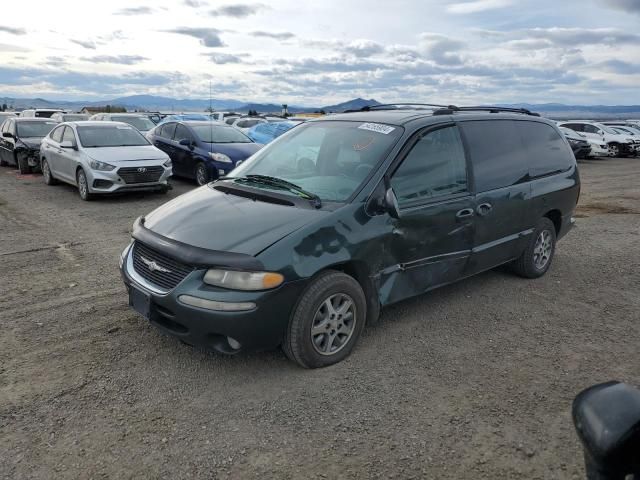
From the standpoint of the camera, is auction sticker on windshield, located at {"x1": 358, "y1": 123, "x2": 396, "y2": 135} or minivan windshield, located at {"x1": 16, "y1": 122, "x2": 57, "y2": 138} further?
minivan windshield, located at {"x1": 16, "y1": 122, "x2": 57, "y2": 138}

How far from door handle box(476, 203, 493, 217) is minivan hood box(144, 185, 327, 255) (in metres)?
1.67

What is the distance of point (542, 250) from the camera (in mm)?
5672

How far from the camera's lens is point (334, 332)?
3.67m

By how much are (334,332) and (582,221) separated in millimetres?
7069

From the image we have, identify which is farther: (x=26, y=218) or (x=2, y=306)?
(x=26, y=218)

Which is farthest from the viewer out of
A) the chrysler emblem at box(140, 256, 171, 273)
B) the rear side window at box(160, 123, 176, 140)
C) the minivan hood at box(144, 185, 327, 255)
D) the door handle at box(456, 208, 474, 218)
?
the rear side window at box(160, 123, 176, 140)

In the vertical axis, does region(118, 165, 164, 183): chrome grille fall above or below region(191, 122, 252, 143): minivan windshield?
below

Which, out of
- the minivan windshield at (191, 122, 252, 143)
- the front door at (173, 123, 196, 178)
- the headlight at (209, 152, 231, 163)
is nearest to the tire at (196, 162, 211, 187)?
the front door at (173, 123, 196, 178)

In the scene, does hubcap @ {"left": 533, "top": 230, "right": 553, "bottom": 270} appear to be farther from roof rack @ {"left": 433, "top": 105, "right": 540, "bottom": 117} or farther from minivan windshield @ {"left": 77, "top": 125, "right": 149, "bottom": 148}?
minivan windshield @ {"left": 77, "top": 125, "right": 149, "bottom": 148}

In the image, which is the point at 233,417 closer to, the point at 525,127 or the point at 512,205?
the point at 512,205

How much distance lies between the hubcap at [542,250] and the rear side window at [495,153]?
0.83 m

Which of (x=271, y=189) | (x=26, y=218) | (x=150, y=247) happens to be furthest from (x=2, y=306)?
(x=26, y=218)

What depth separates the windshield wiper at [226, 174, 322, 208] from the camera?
150 inches

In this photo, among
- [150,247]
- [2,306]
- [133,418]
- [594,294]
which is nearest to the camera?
[133,418]
